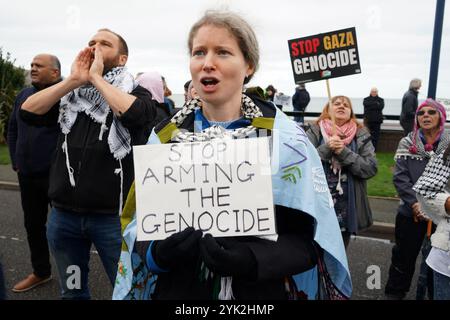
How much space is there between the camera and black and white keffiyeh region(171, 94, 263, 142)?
159 cm

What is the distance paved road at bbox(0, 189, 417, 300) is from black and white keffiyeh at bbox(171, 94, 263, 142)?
2.61 meters

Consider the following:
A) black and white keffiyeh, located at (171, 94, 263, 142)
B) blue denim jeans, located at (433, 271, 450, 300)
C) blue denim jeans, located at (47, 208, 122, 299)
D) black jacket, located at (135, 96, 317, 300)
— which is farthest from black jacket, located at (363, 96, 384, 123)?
black jacket, located at (135, 96, 317, 300)

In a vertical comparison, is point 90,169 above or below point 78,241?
above

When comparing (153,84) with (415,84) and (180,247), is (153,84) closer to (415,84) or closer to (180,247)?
(180,247)

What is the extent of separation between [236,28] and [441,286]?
1914mm

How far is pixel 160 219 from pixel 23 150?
2.72m

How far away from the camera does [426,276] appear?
3381mm

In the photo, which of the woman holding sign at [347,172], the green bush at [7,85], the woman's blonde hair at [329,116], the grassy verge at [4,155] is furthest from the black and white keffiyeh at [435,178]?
the green bush at [7,85]

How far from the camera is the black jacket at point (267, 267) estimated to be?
4.66 ft

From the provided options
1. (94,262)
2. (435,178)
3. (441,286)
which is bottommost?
(94,262)

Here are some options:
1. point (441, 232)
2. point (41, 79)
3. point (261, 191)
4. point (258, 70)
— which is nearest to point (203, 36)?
point (258, 70)

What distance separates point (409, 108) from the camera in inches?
411

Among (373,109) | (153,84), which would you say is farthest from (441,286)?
(373,109)

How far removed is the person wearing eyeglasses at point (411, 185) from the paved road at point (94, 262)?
22 cm
